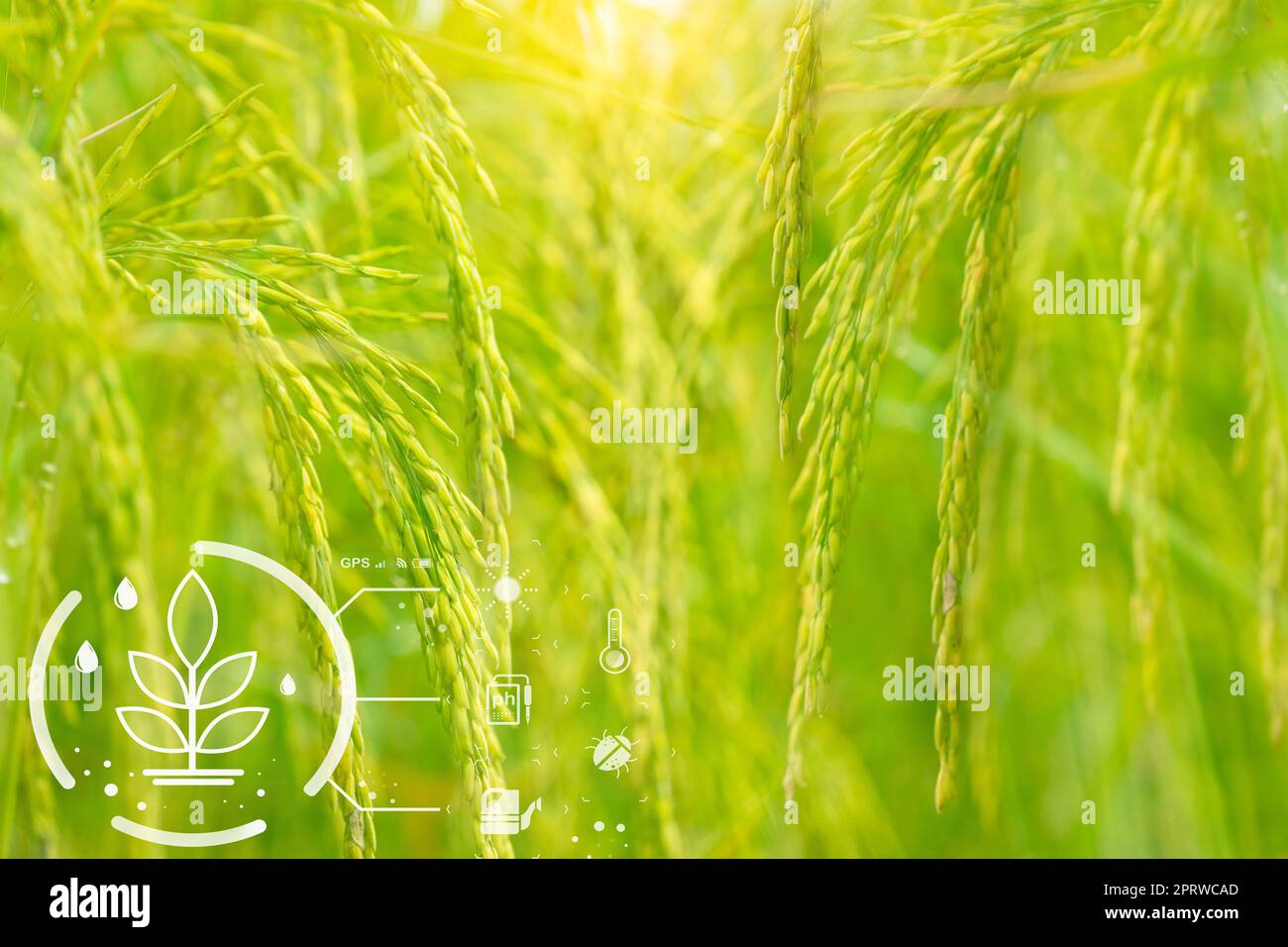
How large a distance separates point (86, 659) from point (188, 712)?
2.8 inches

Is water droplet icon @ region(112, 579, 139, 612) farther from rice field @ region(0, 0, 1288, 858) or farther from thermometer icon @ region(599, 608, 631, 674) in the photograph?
thermometer icon @ region(599, 608, 631, 674)

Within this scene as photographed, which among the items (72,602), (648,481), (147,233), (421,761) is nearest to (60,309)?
(147,233)

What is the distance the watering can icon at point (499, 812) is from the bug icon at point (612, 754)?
0.11 meters

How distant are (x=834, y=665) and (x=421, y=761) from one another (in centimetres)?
43

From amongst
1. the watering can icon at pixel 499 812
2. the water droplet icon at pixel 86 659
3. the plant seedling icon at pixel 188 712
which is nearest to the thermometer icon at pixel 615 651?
the watering can icon at pixel 499 812

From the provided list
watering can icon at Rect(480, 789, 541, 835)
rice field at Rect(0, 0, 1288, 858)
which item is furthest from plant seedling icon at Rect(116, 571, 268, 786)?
watering can icon at Rect(480, 789, 541, 835)

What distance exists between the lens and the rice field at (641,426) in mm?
473

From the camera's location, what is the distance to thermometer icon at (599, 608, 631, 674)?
646 millimetres

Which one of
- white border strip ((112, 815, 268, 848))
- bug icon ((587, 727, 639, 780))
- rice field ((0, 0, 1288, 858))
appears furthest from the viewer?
bug icon ((587, 727, 639, 780))

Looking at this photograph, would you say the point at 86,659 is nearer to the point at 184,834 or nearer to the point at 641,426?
the point at 184,834

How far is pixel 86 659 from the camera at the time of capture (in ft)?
1.98

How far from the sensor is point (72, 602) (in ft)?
1.89

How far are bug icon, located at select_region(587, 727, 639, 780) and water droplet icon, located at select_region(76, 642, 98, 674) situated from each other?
34cm

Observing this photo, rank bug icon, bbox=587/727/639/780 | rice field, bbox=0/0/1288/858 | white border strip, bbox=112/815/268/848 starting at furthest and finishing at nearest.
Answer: bug icon, bbox=587/727/639/780 < white border strip, bbox=112/815/268/848 < rice field, bbox=0/0/1288/858
